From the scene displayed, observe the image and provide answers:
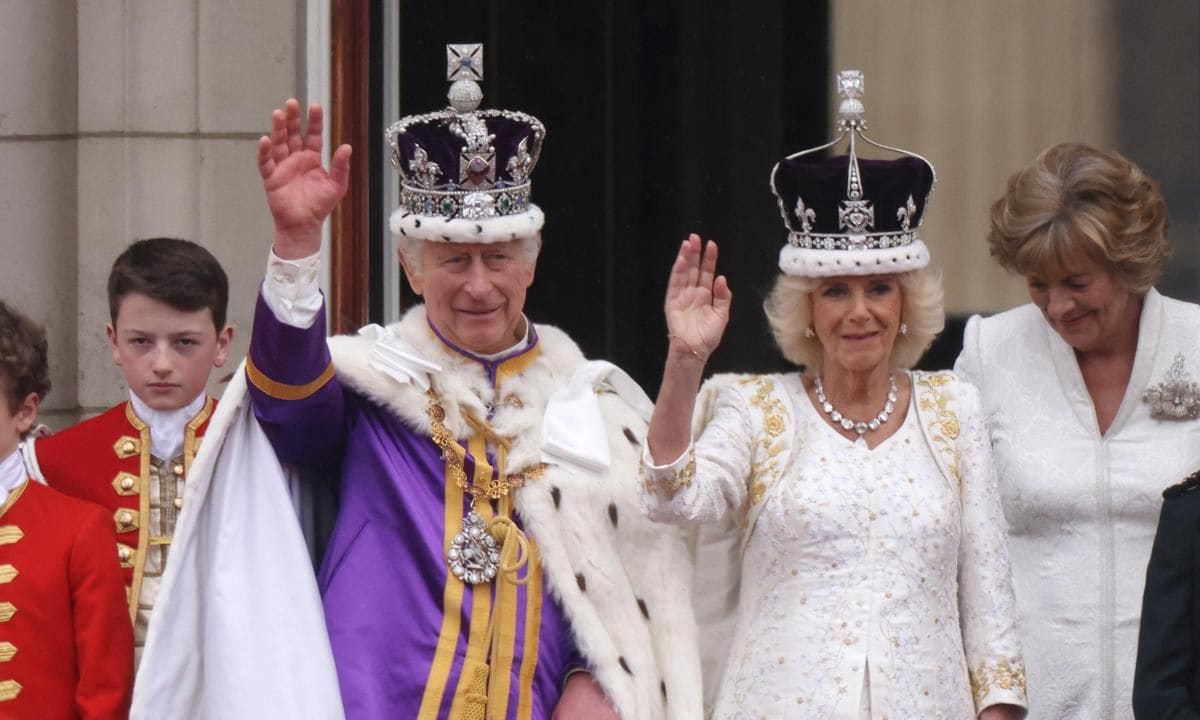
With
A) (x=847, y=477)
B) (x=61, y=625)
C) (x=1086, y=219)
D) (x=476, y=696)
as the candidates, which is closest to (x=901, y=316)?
(x=847, y=477)

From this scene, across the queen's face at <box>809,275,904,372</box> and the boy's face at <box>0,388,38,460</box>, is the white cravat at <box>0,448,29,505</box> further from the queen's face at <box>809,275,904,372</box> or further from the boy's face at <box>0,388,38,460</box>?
the queen's face at <box>809,275,904,372</box>

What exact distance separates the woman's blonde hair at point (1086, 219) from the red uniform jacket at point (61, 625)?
6.34 ft

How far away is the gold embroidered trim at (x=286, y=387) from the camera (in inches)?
160

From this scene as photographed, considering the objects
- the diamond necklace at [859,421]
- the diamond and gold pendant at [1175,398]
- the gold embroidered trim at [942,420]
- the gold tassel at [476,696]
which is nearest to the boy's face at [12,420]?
the gold tassel at [476,696]

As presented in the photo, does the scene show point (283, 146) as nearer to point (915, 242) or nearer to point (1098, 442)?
point (915, 242)

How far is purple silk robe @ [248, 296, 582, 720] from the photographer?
13.3 feet

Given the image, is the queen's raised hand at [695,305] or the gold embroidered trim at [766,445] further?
the gold embroidered trim at [766,445]

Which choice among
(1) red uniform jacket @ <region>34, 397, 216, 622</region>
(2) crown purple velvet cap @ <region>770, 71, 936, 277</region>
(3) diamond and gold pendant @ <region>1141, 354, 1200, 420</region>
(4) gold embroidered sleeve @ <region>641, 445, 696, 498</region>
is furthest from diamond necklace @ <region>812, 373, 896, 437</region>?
(1) red uniform jacket @ <region>34, 397, 216, 622</region>

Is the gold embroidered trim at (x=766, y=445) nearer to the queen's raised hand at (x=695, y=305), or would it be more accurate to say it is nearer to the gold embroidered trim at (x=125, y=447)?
the queen's raised hand at (x=695, y=305)

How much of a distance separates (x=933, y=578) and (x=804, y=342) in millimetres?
539

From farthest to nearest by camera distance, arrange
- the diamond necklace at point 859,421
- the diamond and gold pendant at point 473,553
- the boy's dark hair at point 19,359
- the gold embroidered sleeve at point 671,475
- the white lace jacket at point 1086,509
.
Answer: the white lace jacket at point 1086,509 < the boy's dark hair at point 19,359 < the diamond necklace at point 859,421 < the diamond and gold pendant at point 473,553 < the gold embroidered sleeve at point 671,475

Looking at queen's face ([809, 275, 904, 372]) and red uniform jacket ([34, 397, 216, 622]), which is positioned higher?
queen's face ([809, 275, 904, 372])

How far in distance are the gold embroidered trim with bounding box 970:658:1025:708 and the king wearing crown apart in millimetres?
529

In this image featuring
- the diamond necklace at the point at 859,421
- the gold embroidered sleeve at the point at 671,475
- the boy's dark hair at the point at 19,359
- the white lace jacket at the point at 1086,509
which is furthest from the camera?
the white lace jacket at the point at 1086,509
